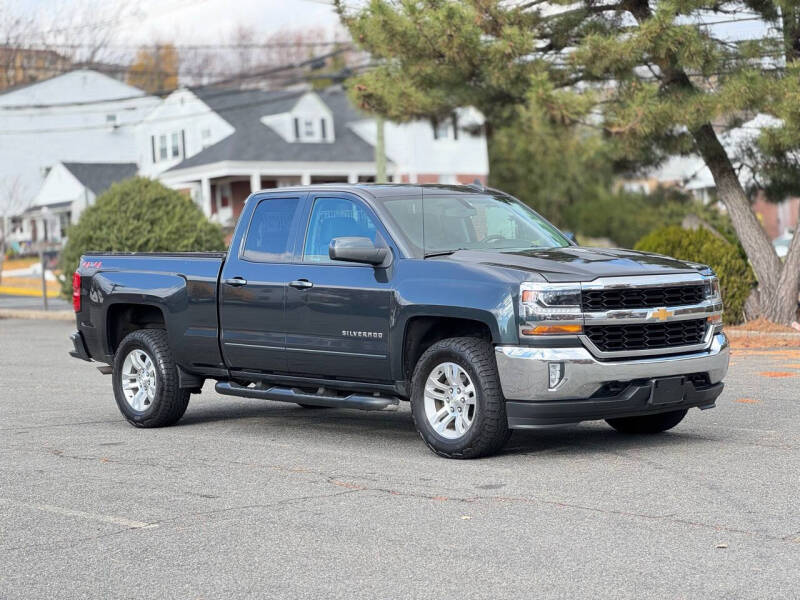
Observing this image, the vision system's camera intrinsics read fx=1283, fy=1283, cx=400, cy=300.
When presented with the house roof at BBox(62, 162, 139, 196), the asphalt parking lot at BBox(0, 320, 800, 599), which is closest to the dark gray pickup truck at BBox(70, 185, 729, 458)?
the asphalt parking lot at BBox(0, 320, 800, 599)

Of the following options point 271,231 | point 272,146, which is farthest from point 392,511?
point 272,146

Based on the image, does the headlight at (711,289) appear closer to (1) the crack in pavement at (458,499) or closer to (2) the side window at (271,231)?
(1) the crack in pavement at (458,499)

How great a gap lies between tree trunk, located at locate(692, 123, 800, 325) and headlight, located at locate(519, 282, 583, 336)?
37.3ft

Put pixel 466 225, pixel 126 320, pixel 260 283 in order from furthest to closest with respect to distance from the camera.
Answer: pixel 126 320, pixel 260 283, pixel 466 225

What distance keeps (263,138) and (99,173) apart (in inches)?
503

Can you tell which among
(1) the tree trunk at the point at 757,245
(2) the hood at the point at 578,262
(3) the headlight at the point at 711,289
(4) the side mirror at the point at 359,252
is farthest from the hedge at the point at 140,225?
(3) the headlight at the point at 711,289

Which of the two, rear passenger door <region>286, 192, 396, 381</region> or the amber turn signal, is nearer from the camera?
the amber turn signal

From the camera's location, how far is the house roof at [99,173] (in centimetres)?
6207

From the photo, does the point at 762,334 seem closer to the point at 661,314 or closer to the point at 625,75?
the point at 625,75

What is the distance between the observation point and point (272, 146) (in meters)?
53.8

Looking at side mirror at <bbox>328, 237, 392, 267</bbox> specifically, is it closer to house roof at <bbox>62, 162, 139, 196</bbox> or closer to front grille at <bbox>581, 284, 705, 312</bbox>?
front grille at <bbox>581, 284, 705, 312</bbox>

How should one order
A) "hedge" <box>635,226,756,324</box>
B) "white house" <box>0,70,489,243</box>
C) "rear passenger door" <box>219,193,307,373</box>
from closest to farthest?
1. "rear passenger door" <box>219,193,307,373</box>
2. "hedge" <box>635,226,756,324</box>
3. "white house" <box>0,70,489,243</box>

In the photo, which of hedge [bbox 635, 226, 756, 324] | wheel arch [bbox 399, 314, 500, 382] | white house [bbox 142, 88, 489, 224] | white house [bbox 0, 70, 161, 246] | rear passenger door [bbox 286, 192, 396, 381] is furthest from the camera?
white house [bbox 0, 70, 161, 246]

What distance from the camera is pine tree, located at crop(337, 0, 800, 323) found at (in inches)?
688
